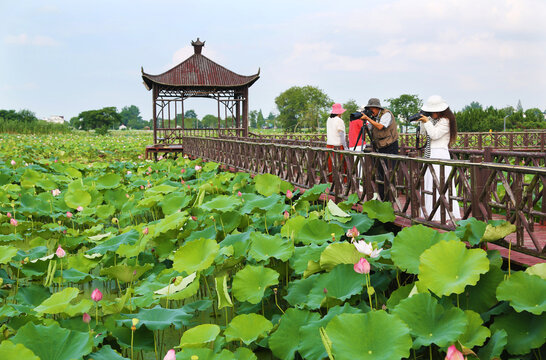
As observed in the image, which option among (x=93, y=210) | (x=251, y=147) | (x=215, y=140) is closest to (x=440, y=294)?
(x=93, y=210)

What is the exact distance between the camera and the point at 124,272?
9.89 ft

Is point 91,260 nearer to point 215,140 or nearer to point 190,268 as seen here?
point 190,268

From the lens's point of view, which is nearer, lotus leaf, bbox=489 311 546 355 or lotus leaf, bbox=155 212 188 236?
lotus leaf, bbox=489 311 546 355

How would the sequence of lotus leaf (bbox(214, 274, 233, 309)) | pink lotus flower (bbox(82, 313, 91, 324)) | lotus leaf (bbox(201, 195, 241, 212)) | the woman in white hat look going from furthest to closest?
1. the woman in white hat
2. lotus leaf (bbox(201, 195, 241, 212))
3. lotus leaf (bbox(214, 274, 233, 309))
4. pink lotus flower (bbox(82, 313, 91, 324))

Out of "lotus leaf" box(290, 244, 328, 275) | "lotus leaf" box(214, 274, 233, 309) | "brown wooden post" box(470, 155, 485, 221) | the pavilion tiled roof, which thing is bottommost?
"lotus leaf" box(214, 274, 233, 309)

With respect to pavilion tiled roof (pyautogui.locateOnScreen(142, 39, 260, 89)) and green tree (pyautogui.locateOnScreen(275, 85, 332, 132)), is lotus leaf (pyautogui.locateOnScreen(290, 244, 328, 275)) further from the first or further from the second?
green tree (pyautogui.locateOnScreen(275, 85, 332, 132))

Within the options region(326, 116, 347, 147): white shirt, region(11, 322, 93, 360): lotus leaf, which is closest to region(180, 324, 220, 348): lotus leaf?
region(11, 322, 93, 360): lotus leaf

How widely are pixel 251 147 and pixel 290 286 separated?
5.53 m

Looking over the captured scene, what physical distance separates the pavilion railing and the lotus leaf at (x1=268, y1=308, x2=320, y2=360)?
1417 mm

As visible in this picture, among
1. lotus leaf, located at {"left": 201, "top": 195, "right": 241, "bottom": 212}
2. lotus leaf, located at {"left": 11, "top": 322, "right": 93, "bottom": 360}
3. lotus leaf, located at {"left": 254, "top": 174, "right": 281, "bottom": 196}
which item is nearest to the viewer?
lotus leaf, located at {"left": 11, "top": 322, "right": 93, "bottom": 360}

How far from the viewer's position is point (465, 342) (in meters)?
2.07

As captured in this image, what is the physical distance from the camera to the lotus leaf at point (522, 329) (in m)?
2.01

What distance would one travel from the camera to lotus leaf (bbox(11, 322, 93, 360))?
1914mm

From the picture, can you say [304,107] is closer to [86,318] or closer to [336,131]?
[336,131]
